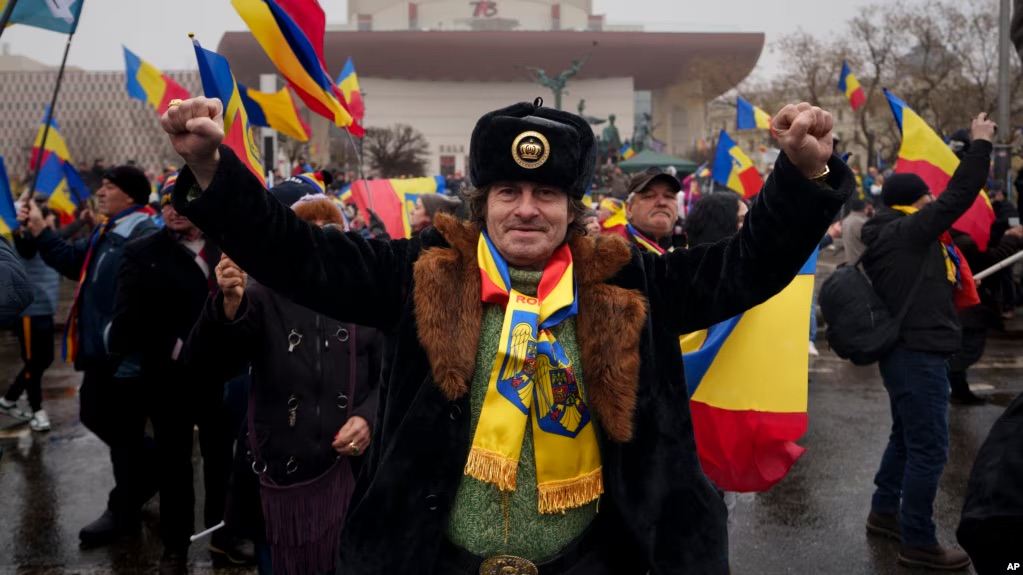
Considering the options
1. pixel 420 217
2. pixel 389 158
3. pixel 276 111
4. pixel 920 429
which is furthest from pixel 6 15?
pixel 389 158

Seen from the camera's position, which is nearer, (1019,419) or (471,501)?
(1019,419)

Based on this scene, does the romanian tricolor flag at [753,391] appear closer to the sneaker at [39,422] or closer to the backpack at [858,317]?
the backpack at [858,317]

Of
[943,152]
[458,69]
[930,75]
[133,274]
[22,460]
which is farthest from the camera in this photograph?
[458,69]

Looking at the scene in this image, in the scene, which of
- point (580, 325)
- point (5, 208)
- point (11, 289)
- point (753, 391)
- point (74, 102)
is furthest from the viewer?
point (74, 102)

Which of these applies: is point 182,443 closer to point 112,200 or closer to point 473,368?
point 112,200

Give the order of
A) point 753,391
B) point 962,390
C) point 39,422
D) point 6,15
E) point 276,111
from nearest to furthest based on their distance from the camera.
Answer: point 6,15 < point 753,391 < point 276,111 < point 39,422 < point 962,390

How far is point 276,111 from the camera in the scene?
20.9 ft

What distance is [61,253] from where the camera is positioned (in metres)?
5.93

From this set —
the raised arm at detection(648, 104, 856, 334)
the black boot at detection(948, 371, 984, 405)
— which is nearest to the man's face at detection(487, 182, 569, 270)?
the raised arm at detection(648, 104, 856, 334)

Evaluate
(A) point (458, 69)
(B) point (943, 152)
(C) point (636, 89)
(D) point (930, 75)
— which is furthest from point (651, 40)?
(B) point (943, 152)

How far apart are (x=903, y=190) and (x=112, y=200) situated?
4.15m

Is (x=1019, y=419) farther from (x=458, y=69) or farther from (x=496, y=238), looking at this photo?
(x=458, y=69)

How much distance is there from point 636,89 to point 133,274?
9403cm

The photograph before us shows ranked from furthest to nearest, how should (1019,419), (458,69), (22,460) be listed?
(458,69) < (22,460) < (1019,419)
